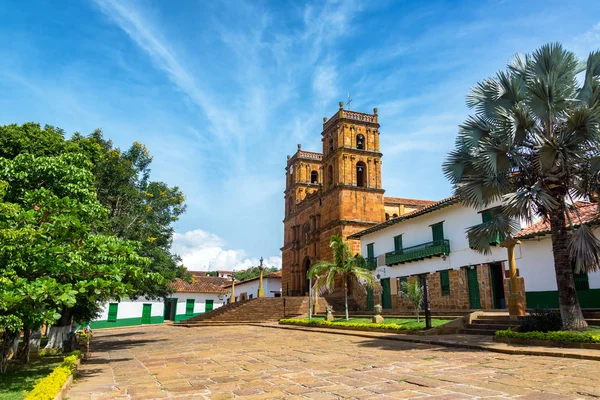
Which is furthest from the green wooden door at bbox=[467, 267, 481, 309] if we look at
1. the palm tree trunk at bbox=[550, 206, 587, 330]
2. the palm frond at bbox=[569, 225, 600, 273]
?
the palm frond at bbox=[569, 225, 600, 273]

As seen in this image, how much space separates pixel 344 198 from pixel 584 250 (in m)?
23.7

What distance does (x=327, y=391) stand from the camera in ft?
19.9

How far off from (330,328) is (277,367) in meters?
11.4

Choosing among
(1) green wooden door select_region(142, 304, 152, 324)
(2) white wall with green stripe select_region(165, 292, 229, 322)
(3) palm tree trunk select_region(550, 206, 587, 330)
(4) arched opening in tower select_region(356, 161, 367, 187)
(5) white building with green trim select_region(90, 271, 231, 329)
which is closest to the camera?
(3) palm tree trunk select_region(550, 206, 587, 330)

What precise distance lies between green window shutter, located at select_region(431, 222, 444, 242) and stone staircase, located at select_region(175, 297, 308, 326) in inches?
421

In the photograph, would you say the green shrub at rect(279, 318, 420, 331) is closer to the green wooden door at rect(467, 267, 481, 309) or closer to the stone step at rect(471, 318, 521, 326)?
the stone step at rect(471, 318, 521, 326)

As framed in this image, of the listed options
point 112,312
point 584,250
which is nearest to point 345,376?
point 584,250

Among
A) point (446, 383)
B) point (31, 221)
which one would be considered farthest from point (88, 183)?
point (446, 383)

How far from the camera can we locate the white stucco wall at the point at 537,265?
1611cm

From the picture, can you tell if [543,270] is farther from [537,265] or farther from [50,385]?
[50,385]

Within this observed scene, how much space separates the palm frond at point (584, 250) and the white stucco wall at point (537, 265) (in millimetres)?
5751

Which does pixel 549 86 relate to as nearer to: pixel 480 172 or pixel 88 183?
pixel 480 172

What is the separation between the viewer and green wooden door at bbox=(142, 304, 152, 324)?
37128 millimetres

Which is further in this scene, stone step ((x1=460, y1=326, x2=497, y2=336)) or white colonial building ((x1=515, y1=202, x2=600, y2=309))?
white colonial building ((x1=515, y1=202, x2=600, y2=309))
